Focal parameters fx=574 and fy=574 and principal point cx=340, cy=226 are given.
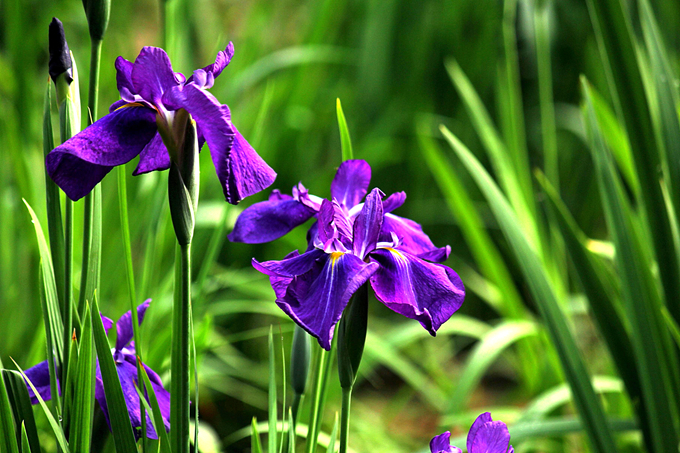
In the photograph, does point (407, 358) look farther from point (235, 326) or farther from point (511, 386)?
point (235, 326)

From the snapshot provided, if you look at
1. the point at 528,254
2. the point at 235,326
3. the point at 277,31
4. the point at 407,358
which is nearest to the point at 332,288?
the point at 528,254

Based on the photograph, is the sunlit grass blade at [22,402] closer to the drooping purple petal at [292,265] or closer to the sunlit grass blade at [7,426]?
the sunlit grass blade at [7,426]

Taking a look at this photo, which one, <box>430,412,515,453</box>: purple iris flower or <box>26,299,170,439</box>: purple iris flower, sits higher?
<box>26,299,170,439</box>: purple iris flower

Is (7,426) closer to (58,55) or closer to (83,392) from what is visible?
(83,392)

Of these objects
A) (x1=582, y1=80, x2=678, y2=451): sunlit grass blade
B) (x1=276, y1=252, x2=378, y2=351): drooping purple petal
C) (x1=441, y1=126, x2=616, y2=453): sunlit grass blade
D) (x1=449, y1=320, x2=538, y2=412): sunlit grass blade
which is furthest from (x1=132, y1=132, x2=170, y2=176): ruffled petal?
(x1=449, y1=320, x2=538, y2=412): sunlit grass blade

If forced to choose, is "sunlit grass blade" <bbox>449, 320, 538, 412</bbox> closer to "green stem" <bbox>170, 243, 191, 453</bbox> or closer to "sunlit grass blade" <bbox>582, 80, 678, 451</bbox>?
"sunlit grass blade" <bbox>582, 80, 678, 451</bbox>

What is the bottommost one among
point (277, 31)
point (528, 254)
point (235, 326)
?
point (235, 326)
